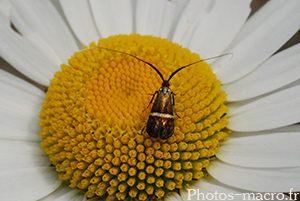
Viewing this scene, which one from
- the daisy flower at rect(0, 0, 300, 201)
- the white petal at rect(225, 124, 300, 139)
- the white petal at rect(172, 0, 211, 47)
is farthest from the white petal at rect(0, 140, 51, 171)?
the white petal at rect(172, 0, 211, 47)

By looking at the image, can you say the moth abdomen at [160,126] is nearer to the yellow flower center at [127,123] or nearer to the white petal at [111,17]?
the yellow flower center at [127,123]

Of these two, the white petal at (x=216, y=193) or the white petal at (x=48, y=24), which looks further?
the white petal at (x=48, y=24)

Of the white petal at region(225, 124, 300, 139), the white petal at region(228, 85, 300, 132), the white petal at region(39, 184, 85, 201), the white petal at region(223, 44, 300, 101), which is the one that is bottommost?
the white petal at region(39, 184, 85, 201)

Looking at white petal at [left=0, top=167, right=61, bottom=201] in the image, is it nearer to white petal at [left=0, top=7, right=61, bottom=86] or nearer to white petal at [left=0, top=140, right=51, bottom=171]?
white petal at [left=0, top=140, right=51, bottom=171]

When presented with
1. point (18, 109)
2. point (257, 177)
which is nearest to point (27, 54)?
point (18, 109)

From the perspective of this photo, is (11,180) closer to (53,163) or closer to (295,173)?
(53,163)

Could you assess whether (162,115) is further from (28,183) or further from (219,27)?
(219,27)

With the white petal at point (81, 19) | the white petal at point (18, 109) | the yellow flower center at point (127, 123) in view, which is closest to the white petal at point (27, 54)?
the white petal at point (18, 109)
